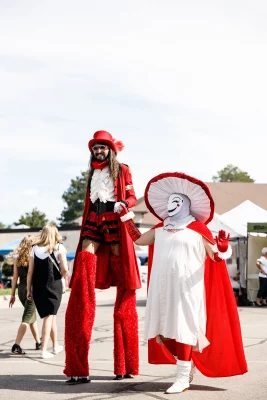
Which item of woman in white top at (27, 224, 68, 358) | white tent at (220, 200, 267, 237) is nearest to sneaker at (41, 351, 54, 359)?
woman in white top at (27, 224, 68, 358)

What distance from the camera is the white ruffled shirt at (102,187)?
7727 mm

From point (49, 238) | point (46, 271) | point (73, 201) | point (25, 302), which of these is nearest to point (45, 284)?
point (46, 271)

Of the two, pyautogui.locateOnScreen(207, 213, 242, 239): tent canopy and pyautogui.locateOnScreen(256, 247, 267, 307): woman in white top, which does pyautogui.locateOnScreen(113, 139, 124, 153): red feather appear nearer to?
pyautogui.locateOnScreen(256, 247, 267, 307): woman in white top

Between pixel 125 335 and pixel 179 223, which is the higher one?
pixel 179 223

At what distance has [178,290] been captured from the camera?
686 cm

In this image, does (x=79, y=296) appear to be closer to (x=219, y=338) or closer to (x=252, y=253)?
(x=219, y=338)

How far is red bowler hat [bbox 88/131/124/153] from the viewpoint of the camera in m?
7.81

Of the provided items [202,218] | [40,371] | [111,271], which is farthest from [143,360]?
[202,218]

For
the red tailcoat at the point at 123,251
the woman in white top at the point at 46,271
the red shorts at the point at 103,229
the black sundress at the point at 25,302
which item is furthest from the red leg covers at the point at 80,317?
the black sundress at the point at 25,302

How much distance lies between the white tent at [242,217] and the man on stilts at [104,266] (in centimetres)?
1424

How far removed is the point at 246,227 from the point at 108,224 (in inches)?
602

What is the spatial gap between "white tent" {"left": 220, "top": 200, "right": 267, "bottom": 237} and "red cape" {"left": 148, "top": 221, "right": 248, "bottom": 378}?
577 inches

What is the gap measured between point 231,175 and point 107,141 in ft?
323

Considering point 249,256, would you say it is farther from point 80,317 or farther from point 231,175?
point 231,175
